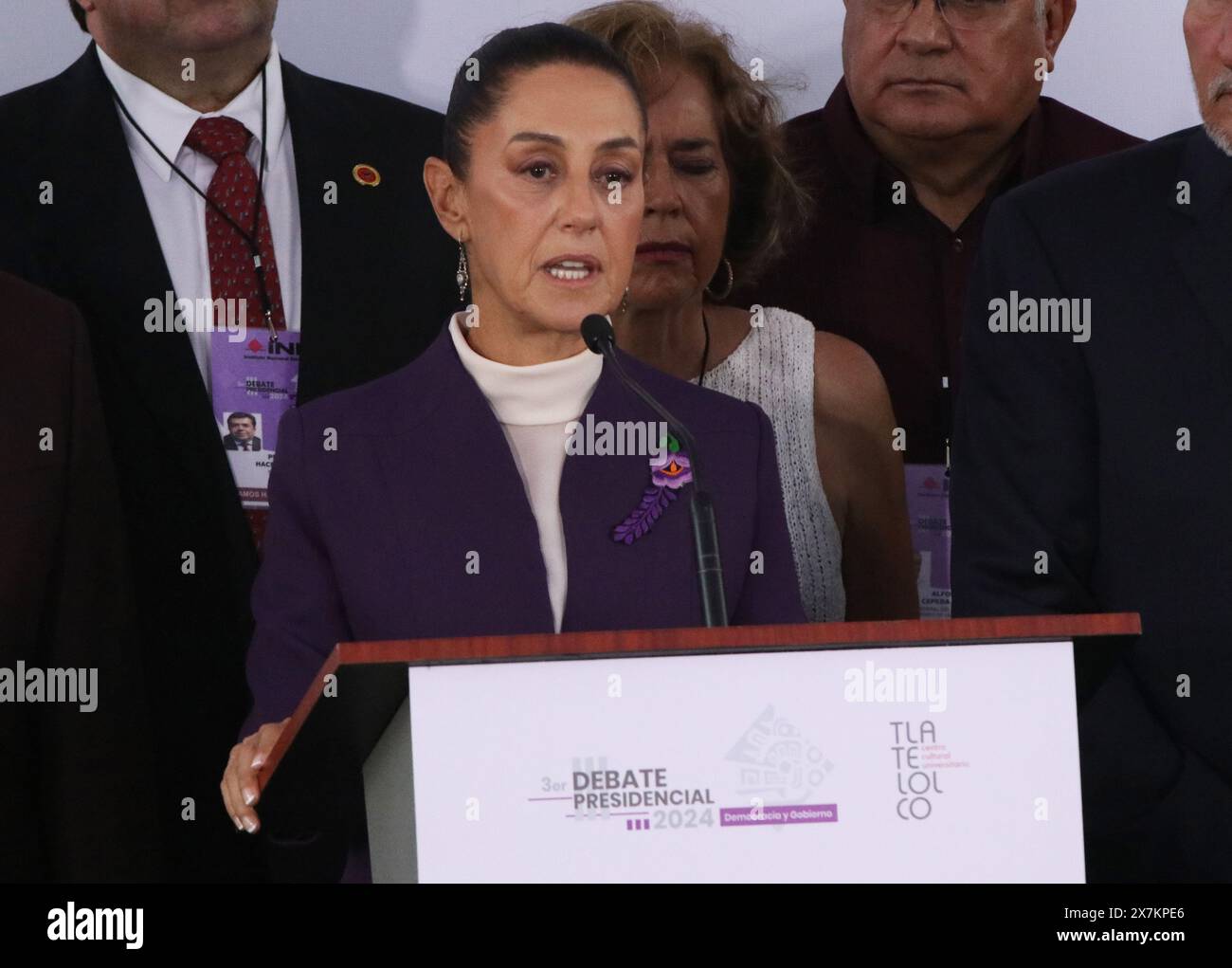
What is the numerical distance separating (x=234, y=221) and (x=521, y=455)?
766mm

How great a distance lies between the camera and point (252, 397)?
111 inches

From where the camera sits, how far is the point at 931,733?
1.70 m

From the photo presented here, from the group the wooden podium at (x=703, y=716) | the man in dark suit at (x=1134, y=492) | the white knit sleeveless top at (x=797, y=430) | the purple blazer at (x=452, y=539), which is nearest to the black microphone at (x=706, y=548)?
the wooden podium at (x=703, y=716)

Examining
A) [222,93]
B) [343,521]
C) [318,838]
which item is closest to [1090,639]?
[343,521]

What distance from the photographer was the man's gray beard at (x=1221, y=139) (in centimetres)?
257

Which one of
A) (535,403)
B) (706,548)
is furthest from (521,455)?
(706,548)

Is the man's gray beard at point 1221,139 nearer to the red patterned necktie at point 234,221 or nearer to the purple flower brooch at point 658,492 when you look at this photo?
the purple flower brooch at point 658,492

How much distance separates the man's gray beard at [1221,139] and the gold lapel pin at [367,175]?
4.24 ft

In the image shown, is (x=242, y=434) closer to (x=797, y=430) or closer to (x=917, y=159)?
(x=797, y=430)

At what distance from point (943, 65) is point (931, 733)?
1702 mm

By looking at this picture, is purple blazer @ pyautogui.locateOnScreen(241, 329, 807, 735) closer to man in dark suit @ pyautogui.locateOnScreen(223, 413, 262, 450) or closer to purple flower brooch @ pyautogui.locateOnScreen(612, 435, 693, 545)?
purple flower brooch @ pyautogui.locateOnScreen(612, 435, 693, 545)

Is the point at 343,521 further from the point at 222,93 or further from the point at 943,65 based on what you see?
the point at 943,65

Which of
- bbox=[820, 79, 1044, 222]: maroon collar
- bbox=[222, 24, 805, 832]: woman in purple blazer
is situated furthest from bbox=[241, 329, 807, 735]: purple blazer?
bbox=[820, 79, 1044, 222]: maroon collar

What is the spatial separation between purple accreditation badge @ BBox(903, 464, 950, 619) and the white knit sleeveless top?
0.14 m
